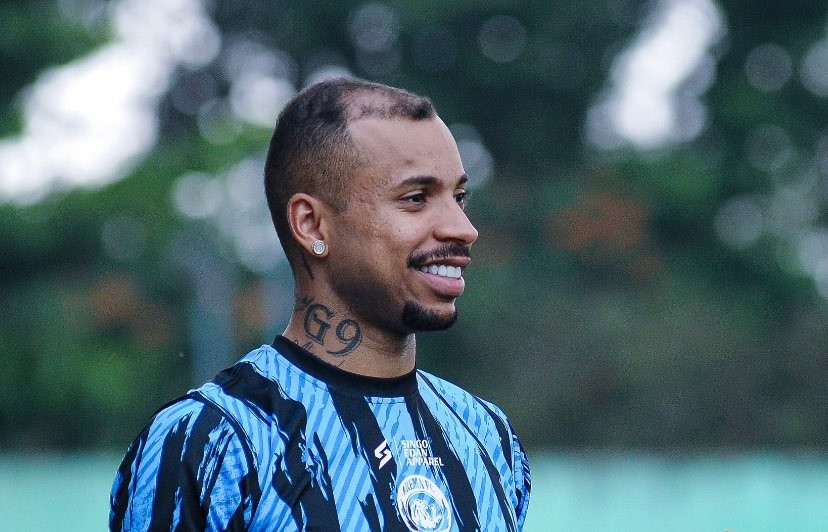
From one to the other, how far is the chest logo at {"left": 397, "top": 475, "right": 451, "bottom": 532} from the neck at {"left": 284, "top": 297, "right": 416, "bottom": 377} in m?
0.28

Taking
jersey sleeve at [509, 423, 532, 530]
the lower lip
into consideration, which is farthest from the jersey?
the lower lip

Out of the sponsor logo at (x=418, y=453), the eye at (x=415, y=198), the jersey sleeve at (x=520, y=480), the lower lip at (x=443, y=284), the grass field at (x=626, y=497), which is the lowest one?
the grass field at (x=626, y=497)

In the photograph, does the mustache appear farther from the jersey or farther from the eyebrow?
the jersey

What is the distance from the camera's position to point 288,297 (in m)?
18.6

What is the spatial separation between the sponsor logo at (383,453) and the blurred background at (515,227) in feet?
50.0

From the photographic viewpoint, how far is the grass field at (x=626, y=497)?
11.7 meters

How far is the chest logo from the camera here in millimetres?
2848

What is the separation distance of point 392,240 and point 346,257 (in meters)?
0.12

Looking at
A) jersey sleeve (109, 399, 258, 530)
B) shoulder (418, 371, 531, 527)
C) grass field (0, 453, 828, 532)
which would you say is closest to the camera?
jersey sleeve (109, 399, 258, 530)

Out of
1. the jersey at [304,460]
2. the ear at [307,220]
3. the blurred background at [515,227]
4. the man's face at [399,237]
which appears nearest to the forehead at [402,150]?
the man's face at [399,237]

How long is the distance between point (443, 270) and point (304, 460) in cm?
55

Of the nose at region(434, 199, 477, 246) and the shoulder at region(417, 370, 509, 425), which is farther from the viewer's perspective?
the shoulder at region(417, 370, 509, 425)

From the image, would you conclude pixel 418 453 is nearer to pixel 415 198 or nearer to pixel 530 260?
pixel 415 198

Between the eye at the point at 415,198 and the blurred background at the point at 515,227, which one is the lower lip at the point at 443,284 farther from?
the blurred background at the point at 515,227
